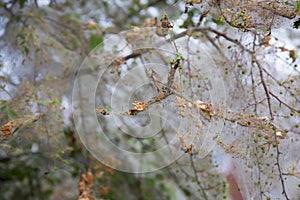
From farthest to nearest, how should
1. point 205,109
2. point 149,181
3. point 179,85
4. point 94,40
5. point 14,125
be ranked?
point 149,181 → point 94,40 → point 14,125 → point 179,85 → point 205,109

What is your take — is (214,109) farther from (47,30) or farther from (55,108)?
(47,30)

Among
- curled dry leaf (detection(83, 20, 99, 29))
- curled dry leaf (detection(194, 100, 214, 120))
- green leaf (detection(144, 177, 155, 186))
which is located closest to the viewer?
curled dry leaf (detection(194, 100, 214, 120))

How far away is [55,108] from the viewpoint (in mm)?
1452

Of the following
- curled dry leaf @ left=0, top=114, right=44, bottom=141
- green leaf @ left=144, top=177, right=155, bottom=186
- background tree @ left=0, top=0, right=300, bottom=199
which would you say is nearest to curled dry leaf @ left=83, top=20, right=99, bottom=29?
background tree @ left=0, top=0, right=300, bottom=199

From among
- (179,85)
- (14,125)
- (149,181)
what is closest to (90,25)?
(14,125)

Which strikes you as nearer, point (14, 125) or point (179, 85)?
point (179, 85)

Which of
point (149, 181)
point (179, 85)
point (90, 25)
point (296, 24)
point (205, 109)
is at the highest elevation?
point (90, 25)

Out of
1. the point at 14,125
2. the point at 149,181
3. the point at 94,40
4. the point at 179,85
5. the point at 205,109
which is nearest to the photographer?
the point at 205,109

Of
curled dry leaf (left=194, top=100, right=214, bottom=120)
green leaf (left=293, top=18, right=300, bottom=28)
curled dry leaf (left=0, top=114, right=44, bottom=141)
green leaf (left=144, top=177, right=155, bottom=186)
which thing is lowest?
curled dry leaf (left=194, top=100, right=214, bottom=120)

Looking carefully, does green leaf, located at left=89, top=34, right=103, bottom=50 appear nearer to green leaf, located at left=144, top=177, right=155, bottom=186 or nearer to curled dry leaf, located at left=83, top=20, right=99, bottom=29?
curled dry leaf, located at left=83, top=20, right=99, bottom=29

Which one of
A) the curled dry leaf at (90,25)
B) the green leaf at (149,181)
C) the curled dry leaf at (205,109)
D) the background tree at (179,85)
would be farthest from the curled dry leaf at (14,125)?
the green leaf at (149,181)

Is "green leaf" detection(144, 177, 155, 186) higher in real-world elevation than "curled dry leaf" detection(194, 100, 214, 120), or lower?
higher

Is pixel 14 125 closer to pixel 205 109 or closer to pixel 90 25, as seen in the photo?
pixel 205 109

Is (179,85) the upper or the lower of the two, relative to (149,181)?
lower
